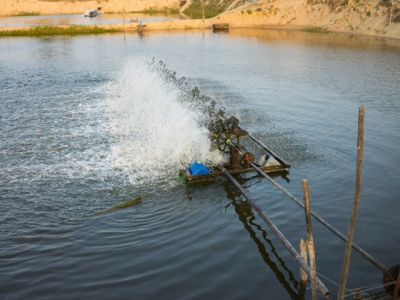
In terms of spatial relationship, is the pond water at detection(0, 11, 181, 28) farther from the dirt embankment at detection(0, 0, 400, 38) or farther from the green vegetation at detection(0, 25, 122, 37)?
the dirt embankment at detection(0, 0, 400, 38)

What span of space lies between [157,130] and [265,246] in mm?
9151

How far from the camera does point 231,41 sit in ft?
177

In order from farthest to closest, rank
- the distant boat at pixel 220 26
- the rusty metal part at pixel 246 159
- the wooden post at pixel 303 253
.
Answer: the distant boat at pixel 220 26 → the rusty metal part at pixel 246 159 → the wooden post at pixel 303 253

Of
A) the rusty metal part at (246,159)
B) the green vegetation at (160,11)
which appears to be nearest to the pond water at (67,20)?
the green vegetation at (160,11)

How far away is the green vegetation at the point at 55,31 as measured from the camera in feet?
205

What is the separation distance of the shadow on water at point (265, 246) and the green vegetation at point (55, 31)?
2373 inches

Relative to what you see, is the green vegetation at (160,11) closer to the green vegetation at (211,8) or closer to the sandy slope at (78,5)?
the sandy slope at (78,5)

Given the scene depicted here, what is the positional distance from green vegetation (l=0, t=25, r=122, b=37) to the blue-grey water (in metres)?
38.3

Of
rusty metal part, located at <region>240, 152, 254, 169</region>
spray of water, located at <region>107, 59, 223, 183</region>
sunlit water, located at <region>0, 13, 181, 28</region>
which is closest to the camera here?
rusty metal part, located at <region>240, 152, 254, 169</region>

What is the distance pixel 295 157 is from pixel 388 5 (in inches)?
1820

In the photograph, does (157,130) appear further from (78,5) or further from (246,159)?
(78,5)

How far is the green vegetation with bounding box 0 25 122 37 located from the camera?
62.6 m

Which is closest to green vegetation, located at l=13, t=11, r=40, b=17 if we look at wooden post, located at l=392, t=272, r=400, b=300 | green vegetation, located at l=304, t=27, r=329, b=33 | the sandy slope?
the sandy slope

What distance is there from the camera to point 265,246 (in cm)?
938
